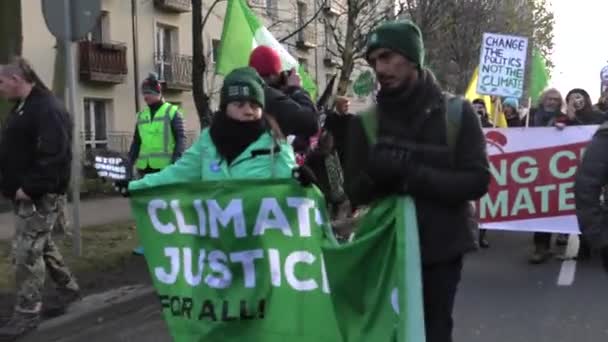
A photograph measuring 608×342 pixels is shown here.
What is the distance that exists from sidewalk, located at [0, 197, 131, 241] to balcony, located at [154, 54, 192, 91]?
975 cm

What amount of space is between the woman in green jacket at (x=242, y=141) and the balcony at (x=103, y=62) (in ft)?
66.7

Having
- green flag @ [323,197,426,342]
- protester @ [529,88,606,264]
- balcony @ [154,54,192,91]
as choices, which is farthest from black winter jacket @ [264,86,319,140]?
balcony @ [154,54,192,91]

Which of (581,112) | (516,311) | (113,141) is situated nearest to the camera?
(516,311)

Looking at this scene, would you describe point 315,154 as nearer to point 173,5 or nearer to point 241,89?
point 241,89

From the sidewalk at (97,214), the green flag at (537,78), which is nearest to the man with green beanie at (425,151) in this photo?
the sidewalk at (97,214)

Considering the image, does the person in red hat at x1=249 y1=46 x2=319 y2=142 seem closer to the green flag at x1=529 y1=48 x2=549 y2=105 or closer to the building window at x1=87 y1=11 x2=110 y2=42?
the green flag at x1=529 y1=48 x2=549 y2=105

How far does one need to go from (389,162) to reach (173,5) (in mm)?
25403

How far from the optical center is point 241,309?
4375 mm

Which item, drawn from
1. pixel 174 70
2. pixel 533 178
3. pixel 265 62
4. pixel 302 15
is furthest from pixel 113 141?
pixel 265 62

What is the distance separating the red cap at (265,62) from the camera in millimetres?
5617

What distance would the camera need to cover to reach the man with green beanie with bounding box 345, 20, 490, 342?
334 cm

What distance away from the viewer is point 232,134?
14.4 feet

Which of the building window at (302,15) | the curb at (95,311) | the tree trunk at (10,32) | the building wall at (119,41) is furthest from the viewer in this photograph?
the building window at (302,15)

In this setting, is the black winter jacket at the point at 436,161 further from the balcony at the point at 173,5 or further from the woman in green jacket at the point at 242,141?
the balcony at the point at 173,5
